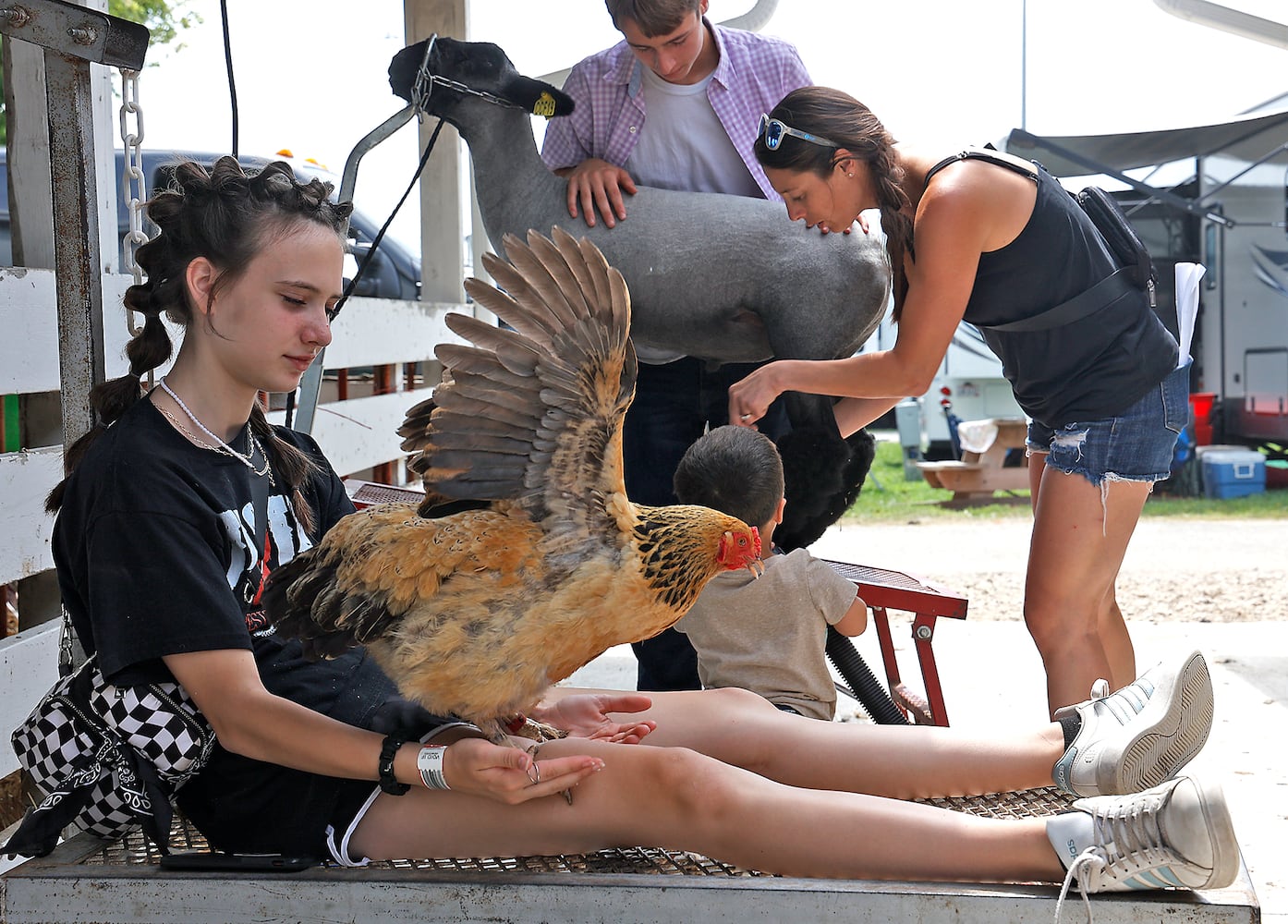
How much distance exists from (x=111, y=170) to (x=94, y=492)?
136 cm

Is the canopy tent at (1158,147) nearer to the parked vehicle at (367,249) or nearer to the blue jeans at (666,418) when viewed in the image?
the parked vehicle at (367,249)

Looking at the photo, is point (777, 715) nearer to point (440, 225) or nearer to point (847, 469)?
point (847, 469)

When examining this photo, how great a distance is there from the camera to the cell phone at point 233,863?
164 centimetres

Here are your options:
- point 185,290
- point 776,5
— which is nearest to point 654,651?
point 185,290

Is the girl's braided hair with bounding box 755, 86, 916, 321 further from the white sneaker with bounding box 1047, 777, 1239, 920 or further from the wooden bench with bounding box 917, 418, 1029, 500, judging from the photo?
the wooden bench with bounding box 917, 418, 1029, 500

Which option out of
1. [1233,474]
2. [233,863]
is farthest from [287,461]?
[1233,474]

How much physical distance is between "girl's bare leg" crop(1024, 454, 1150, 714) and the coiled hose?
2.27ft

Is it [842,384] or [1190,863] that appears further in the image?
[842,384]

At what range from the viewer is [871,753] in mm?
2027

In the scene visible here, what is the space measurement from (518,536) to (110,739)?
0.67 meters

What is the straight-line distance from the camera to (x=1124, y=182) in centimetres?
1052

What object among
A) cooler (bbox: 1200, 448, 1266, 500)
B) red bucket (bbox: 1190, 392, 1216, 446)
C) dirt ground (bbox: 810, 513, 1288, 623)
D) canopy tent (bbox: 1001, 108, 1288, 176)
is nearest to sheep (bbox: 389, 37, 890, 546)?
dirt ground (bbox: 810, 513, 1288, 623)

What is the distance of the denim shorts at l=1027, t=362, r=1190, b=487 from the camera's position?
2.46 metres

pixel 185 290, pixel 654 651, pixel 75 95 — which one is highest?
pixel 75 95
